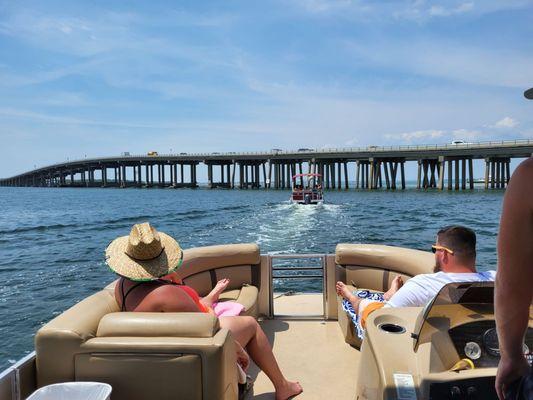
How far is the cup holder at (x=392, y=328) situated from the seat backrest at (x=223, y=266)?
295cm

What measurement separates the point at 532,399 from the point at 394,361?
931mm

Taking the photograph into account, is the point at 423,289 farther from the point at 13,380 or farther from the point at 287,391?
the point at 13,380

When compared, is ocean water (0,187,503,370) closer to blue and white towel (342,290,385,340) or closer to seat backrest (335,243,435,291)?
seat backrest (335,243,435,291)

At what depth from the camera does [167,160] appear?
3578 inches

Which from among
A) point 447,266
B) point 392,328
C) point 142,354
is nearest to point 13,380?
point 142,354

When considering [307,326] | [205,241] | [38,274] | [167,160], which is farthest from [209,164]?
[307,326]

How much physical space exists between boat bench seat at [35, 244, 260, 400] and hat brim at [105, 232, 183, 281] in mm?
281

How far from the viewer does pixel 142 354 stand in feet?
7.75

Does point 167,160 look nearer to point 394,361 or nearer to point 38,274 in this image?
point 38,274

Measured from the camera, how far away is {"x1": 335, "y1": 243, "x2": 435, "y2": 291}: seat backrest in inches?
189

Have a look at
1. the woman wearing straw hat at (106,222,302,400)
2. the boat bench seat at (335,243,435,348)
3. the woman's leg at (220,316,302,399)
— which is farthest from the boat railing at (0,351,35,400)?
the boat bench seat at (335,243,435,348)

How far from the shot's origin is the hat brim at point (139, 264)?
275 cm

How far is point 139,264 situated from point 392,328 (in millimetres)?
1615

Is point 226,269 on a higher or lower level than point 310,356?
higher
